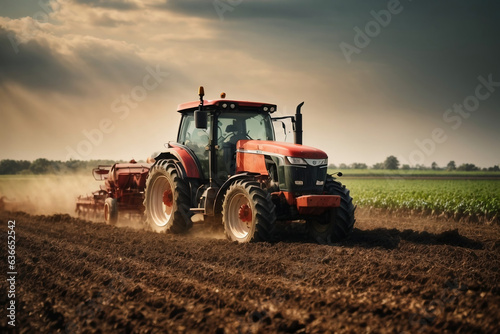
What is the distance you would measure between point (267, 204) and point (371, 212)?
961 centimetres

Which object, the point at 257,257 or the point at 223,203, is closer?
the point at 257,257

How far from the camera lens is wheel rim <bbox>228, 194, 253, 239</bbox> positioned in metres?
9.00

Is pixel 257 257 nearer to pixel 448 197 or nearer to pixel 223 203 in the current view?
pixel 223 203

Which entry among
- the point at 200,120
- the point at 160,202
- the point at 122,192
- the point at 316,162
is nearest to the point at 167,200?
the point at 160,202

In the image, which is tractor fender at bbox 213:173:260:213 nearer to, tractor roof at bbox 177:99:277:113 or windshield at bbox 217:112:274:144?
windshield at bbox 217:112:274:144

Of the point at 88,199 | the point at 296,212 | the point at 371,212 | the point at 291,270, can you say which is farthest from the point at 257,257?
the point at 371,212

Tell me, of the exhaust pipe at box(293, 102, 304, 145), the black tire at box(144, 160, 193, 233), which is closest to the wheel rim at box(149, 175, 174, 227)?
the black tire at box(144, 160, 193, 233)

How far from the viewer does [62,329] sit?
4.84m

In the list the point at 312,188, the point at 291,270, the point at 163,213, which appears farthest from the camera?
the point at 163,213

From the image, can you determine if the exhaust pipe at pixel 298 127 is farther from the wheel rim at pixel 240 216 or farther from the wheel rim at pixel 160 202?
the wheel rim at pixel 160 202

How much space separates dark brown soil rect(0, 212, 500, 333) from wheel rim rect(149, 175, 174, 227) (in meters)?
1.45

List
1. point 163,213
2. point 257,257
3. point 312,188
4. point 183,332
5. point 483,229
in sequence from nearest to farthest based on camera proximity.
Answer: point 183,332, point 257,257, point 312,188, point 163,213, point 483,229

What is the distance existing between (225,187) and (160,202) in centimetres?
251

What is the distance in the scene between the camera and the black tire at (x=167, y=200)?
1041 cm
